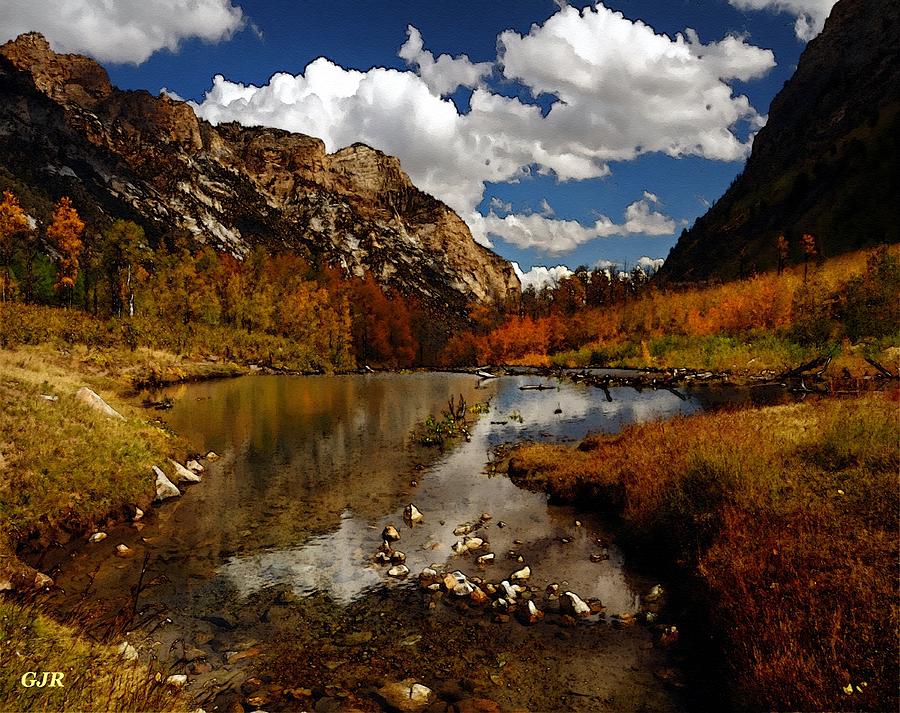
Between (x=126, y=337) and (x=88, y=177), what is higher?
(x=88, y=177)

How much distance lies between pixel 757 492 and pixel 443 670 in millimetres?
6977

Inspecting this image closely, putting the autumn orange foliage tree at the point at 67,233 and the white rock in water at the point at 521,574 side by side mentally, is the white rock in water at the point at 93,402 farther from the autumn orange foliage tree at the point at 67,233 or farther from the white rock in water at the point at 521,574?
the autumn orange foliage tree at the point at 67,233

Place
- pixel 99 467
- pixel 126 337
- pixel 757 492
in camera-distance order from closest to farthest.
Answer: pixel 757 492 < pixel 99 467 < pixel 126 337

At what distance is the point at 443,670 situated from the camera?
23.1 ft

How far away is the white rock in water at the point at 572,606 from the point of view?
836 centimetres

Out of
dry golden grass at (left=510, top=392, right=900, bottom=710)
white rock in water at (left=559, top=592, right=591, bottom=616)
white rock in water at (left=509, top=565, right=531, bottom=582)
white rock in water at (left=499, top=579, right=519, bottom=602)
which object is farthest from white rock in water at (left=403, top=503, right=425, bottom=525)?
white rock in water at (left=559, top=592, right=591, bottom=616)

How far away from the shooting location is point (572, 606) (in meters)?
8.41

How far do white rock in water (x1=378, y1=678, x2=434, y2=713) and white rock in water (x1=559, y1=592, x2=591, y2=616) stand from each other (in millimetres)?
2994

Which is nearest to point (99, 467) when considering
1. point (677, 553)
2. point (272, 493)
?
point (272, 493)

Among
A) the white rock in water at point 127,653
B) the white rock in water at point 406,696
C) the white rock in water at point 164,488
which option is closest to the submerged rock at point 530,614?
the white rock in water at point 406,696

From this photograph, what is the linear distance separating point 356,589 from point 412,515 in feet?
12.4

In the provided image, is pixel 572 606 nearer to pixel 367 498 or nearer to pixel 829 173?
pixel 367 498

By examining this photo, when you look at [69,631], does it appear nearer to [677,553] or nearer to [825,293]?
[677,553]

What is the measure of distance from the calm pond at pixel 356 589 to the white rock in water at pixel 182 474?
0.36 m
